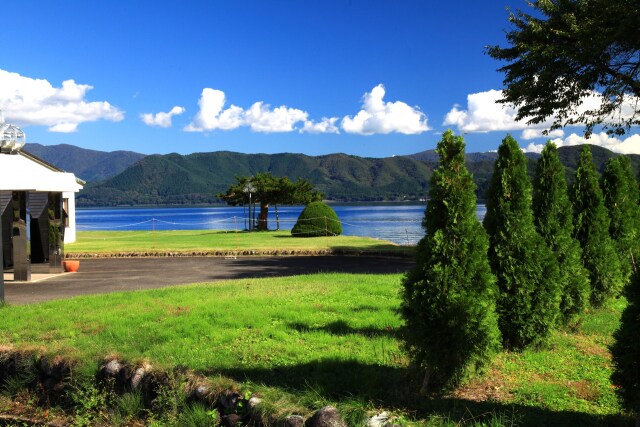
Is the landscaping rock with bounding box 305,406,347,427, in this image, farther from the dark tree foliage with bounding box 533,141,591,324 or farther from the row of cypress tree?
the dark tree foliage with bounding box 533,141,591,324

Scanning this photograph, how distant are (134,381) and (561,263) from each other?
239 inches

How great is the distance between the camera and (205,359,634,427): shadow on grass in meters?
4.77

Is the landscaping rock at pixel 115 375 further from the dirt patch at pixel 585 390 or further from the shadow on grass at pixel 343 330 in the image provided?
the dirt patch at pixel 585 390

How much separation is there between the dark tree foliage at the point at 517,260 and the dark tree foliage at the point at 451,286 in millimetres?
1382

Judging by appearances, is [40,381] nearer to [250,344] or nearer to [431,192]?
[250,344]

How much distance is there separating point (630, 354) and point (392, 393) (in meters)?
2.20

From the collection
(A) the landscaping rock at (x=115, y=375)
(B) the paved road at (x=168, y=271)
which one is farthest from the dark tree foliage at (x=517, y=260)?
(B) the paved road at (x=168, y=271)

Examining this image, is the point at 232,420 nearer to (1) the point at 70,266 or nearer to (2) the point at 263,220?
(1) the point at 70,266

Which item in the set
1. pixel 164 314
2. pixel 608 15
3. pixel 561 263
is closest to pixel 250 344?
pixel 164 314

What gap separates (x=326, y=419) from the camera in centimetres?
462

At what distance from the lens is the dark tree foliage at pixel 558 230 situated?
7824mm

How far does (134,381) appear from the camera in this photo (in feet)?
20.3

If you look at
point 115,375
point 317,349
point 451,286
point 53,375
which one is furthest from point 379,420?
point 53,375

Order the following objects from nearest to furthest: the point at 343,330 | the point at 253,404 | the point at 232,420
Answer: the point at 253,404 → the point at 232,420 → the point at 343,330
